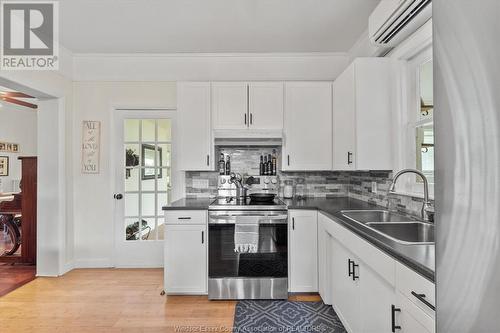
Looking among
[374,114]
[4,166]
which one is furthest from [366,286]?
[4,166]

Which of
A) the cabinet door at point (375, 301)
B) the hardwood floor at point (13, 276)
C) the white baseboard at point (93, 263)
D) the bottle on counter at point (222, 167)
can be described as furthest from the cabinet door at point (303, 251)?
the hardwood floor at point (13, 276)

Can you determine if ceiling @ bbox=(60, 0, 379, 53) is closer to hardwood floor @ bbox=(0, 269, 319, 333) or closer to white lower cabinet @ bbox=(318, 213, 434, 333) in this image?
white lower cabinet @ bbox=(318, 213, 434, 333)

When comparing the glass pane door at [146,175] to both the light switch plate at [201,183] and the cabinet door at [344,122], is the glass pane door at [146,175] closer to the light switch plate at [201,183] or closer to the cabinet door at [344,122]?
the light switch plate at [201,183]

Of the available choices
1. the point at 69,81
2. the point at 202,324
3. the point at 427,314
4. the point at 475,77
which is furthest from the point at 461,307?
the point at 69,81

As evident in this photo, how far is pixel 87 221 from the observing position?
363 cm

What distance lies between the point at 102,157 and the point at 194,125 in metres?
1.37

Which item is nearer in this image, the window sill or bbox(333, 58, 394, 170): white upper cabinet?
the window sill

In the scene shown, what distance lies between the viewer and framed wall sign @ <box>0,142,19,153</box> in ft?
19.9

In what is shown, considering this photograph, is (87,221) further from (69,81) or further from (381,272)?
(381,272)

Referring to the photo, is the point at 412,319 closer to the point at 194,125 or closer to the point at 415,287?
→ the point at 415,287

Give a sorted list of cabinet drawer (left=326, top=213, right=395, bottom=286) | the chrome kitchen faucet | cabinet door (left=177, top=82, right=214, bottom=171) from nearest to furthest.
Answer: cabinet drawer (left=326, top=213, right=395, bottom=286) < the chrome kitchen faucet < cabinet door (left=177, top=82, right=214, bottom=171)

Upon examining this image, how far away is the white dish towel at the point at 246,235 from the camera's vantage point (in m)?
2.71

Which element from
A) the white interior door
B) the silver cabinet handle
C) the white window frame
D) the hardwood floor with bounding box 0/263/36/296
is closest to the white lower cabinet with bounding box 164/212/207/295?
the white interior door

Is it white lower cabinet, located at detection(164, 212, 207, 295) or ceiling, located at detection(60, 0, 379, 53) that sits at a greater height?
ceiling, located at detection(60, 0, 379, 53)
